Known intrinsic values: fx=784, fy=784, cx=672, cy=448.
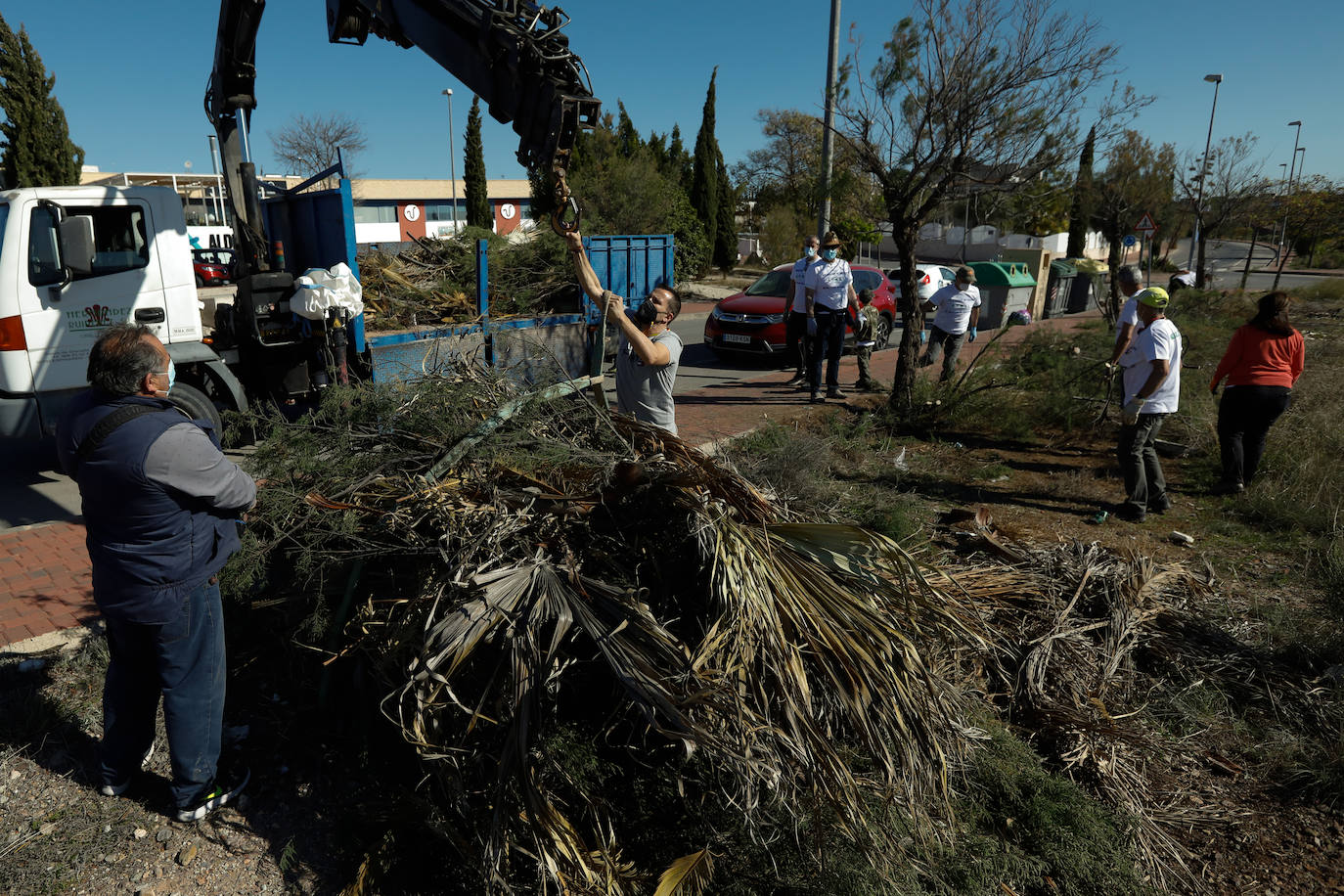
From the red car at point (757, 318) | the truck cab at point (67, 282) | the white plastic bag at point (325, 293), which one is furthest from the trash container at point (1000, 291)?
the truck cab at point (67, 282)

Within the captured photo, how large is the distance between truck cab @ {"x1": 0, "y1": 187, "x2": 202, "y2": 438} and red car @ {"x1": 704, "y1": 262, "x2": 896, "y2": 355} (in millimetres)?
8191

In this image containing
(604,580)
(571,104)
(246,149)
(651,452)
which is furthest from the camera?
(246,149)

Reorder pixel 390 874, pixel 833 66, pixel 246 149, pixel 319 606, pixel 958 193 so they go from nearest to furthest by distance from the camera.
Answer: pixel 390 874
pixel 319 606
pixel 246 149
pixel 958 193
pixel 833 66

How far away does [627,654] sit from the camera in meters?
2.65

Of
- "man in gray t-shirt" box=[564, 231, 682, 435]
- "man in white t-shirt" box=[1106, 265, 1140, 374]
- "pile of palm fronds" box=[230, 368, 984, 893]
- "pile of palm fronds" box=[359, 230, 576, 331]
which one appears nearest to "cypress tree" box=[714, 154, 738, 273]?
"pile of palm fronds" box=[359, 230, 576, 331]

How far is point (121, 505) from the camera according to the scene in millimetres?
2779

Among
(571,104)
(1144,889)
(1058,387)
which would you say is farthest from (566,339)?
(1144,889)

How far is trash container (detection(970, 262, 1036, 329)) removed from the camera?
1982 cm

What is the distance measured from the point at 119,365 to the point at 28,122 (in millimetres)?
28503

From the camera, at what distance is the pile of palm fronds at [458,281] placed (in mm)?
8266

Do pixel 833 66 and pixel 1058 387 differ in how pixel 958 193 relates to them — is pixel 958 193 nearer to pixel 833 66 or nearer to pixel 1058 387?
pixel 1058 387

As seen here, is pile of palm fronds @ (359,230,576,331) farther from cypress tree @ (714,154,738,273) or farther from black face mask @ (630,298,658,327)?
cypress tree @ (714,154,738,273)

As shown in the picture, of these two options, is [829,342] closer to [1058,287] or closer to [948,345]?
[948,345]

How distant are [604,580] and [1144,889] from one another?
2274 millimetres
